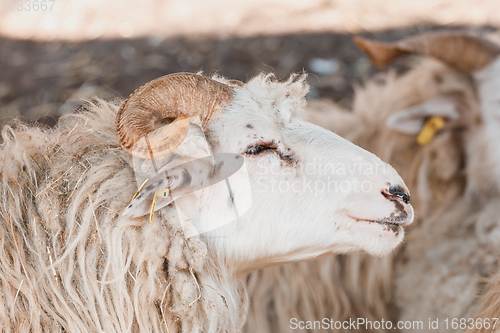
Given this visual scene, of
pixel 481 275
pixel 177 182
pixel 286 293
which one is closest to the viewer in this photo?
pixel 177 182

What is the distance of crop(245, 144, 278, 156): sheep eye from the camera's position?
186cm

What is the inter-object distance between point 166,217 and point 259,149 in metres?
0.41

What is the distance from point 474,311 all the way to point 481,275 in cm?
28

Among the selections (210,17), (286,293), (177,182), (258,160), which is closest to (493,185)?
(286,293)

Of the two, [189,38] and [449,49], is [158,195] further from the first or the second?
[189,38]

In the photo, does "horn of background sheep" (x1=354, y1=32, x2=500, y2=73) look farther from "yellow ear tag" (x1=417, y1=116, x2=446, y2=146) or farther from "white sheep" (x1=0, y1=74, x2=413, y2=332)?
"white sheep" (x1=0, y1=74, x2=413, y2=332)

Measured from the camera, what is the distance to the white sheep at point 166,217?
1754mm

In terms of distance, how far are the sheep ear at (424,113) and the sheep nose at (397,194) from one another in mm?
1372

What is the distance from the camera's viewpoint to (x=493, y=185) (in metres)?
2.99

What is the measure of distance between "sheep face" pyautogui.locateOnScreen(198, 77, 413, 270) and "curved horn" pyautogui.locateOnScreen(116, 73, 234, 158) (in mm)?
105

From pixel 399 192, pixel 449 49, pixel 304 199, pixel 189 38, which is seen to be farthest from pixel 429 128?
pixel 189 38

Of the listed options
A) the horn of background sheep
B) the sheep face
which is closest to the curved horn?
the sheep face

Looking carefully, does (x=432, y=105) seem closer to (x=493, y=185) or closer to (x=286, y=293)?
(x=493, y=185)

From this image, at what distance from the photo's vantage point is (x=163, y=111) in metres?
1.78
